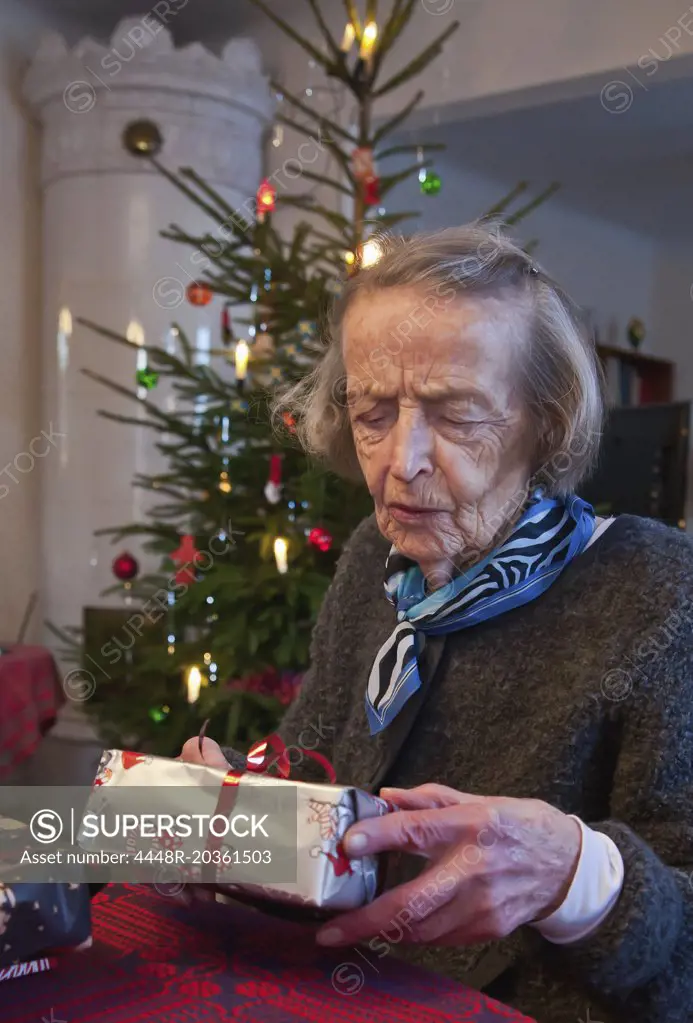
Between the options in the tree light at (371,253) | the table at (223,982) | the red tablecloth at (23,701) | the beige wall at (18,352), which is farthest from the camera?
the beige wall at (18,352)

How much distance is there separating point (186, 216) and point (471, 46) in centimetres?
126

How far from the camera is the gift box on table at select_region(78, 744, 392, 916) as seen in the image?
62 centimetres

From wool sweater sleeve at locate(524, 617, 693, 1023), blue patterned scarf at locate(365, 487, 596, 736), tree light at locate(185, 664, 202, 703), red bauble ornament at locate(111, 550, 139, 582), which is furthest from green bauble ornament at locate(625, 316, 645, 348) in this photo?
wool sweater sleeve at locate(524, 617, 693, 1023)

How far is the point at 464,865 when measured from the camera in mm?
663

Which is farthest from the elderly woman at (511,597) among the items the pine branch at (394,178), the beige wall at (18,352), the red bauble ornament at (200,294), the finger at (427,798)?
the beige wall at (18,352)

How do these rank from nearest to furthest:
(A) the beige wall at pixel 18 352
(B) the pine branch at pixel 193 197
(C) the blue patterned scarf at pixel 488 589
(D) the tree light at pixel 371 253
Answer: (C) the blue patterned scarf at pixel 488 589 → (D) the tree light at pixel 371 253 → (B) the pine branch at pixel 193 197 → (A) the beige wall at pixel 18 352

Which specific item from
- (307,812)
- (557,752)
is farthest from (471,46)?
(307,812)

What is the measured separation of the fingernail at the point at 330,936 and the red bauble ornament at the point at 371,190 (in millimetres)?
2016

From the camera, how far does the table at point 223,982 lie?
0.56 meters

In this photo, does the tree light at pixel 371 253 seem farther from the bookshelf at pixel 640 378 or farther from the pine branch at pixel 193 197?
the bookshelf at pixel 640 378

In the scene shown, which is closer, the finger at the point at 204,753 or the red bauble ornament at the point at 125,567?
the finger at the point at 204,753

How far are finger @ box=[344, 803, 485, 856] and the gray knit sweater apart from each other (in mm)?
93

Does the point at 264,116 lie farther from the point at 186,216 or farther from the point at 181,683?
the point at 181,683

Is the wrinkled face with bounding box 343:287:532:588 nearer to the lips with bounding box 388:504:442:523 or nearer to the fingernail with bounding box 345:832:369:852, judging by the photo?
the lips with bounding box 388:504:442:523
